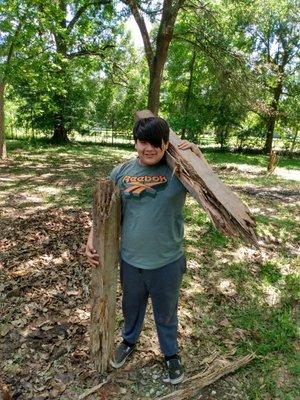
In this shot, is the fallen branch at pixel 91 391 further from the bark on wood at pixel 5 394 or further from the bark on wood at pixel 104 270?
the bark on wood at pixel 5 394

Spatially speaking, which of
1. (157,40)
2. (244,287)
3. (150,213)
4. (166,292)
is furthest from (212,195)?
(157,40)

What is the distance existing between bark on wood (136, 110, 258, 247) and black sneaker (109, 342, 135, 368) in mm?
1573

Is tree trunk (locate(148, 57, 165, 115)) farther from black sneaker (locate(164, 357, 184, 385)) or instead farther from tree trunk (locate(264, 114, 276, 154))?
tree trunk (locate(264, 114, 276, 154))

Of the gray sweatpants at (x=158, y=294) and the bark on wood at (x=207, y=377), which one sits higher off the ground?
the gray sweatpants at (x=158, y=294)

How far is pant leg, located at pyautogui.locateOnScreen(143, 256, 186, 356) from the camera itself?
2.66 m

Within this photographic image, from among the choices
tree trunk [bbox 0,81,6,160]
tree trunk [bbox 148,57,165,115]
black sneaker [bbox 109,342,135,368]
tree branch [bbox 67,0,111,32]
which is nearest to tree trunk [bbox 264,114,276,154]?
tree branch [bbox 67,0,111,32]

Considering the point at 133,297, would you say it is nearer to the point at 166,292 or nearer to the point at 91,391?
the point at 166,292

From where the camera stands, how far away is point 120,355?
3.17 meters

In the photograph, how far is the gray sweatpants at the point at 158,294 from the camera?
8.75 feet

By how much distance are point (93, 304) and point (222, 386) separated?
4.15 ft

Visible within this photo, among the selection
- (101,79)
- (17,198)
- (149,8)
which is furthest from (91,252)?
(101,79)

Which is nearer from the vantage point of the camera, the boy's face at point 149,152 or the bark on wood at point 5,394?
the boy's face at point 149,152

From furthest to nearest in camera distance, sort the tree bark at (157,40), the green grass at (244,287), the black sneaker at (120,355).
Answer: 1. the tree bark at (157,40)
2. the green grass at (244,287)
3. the black sneaker at (120,355)

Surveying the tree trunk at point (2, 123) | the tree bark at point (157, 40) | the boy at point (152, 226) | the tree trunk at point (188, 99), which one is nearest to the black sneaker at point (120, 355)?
the boy at point (152, 226)
